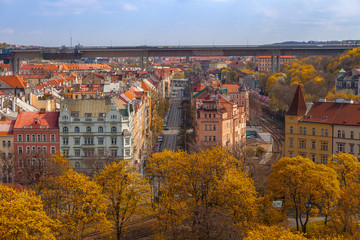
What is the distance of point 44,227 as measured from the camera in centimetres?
3591

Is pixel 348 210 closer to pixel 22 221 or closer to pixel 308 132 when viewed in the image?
pixel 308 132

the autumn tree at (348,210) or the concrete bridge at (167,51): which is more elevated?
the concrete bridge at (167,51)

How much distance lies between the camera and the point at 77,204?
4188 cm

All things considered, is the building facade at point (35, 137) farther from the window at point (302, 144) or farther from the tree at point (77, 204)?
the window at point (302, 144)

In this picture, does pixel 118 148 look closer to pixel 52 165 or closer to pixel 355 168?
pixel 52 165

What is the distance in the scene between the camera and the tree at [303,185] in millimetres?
44125

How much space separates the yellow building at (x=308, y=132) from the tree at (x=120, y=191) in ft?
81.3

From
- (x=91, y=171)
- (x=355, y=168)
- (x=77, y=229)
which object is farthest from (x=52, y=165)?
(x=355, y=168)

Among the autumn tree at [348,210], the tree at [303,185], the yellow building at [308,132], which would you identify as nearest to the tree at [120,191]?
the tree at [303,185]

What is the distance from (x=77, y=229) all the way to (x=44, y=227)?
17.3 feet

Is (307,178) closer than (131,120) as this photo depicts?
Yes

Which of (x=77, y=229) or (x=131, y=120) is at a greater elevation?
(x=131, y=120)

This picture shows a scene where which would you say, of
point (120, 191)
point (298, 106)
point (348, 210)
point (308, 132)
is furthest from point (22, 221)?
point (298, 106)

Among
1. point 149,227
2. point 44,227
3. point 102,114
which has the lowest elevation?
point 149,227
